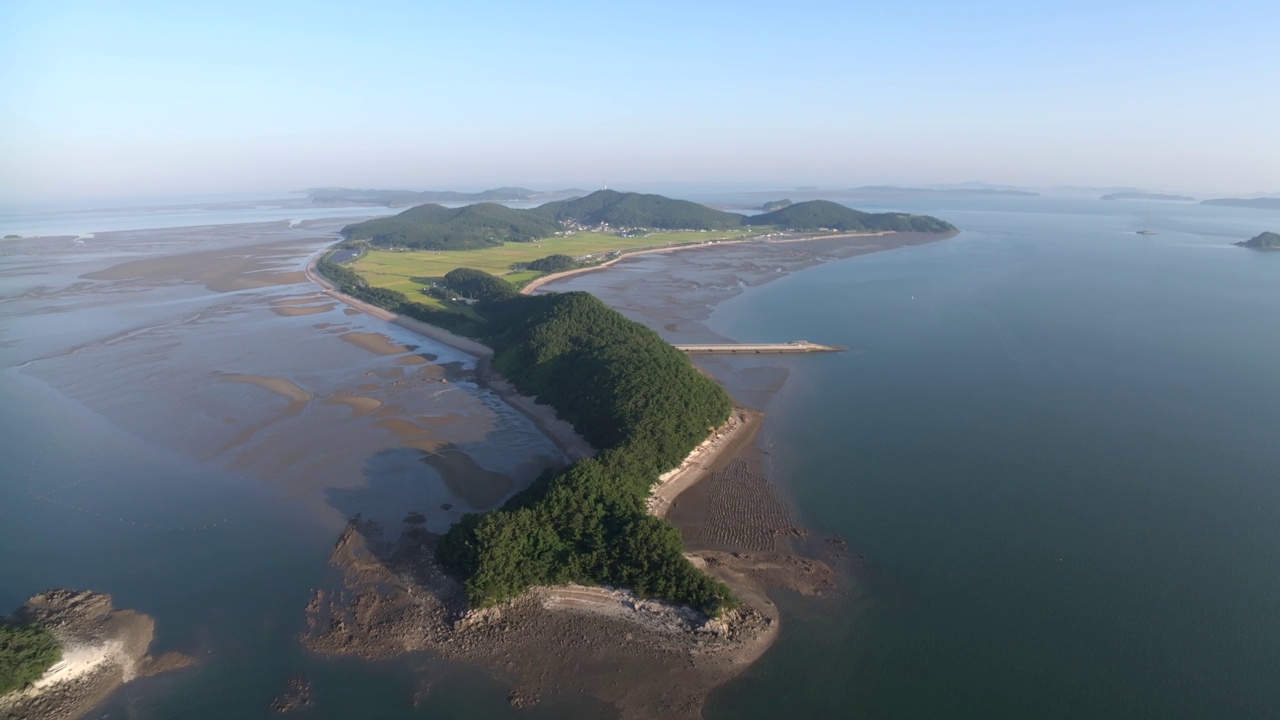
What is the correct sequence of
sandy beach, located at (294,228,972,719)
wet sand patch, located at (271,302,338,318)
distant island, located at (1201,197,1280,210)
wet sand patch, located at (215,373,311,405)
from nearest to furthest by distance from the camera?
sandy beach, located at (294,228,972,719)
wet sand patch, located at (215,373,311,405)
wet sand patch, located at (271,302,338,318)
distant island, located at (1201,197,1280,210)

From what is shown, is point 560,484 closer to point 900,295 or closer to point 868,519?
point 868,519

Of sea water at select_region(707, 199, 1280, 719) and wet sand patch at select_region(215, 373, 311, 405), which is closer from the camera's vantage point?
sea water at select_region(707, 199, 1280, 719)

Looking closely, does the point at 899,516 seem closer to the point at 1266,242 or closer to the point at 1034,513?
the point at 1034,513

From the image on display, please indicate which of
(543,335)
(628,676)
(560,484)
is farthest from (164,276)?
(628,676)

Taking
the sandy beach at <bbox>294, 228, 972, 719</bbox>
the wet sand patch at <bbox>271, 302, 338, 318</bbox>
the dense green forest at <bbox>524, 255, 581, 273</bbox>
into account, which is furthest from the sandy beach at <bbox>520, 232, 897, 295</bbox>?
the sandy beach at <bbox>294, 228, 972, 719</bbox>

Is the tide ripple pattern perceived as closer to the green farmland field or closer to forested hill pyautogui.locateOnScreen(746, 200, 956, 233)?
the green farmland field

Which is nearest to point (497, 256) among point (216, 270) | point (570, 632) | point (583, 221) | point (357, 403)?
point (216, 270)

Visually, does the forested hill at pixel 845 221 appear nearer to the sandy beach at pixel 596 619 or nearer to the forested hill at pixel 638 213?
the forested hill at pixel 638 213
